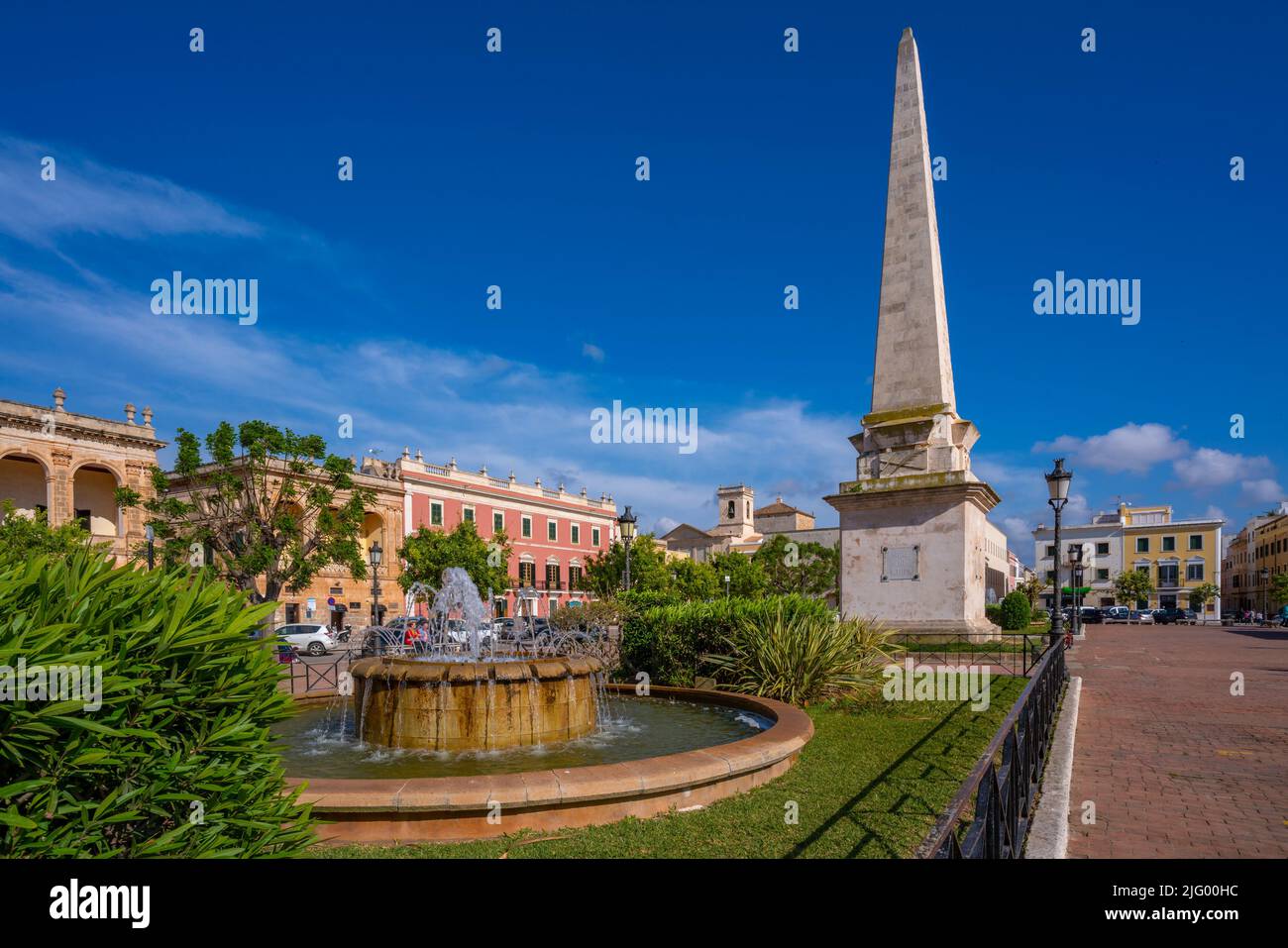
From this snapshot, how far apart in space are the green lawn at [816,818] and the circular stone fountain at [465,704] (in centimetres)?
285

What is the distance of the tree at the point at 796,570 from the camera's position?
60312 millimetres

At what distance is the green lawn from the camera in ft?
17.0

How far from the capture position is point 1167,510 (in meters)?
89.3

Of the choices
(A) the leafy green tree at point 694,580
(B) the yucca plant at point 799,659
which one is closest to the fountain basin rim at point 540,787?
(B) the yucca plant at point 799,659

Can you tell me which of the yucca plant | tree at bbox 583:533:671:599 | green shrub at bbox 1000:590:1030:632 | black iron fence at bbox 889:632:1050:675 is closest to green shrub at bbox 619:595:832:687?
the yucca plant

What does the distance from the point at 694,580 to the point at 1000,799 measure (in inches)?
1844

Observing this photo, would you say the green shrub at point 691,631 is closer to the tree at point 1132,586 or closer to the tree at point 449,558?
the tree at point 449,558

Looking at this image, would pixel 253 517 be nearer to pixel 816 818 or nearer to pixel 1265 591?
pixel 816 818

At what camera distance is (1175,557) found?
8194 centimetres

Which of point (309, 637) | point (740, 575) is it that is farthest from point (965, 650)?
point (740, 575)

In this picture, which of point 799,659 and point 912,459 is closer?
point 799,659
